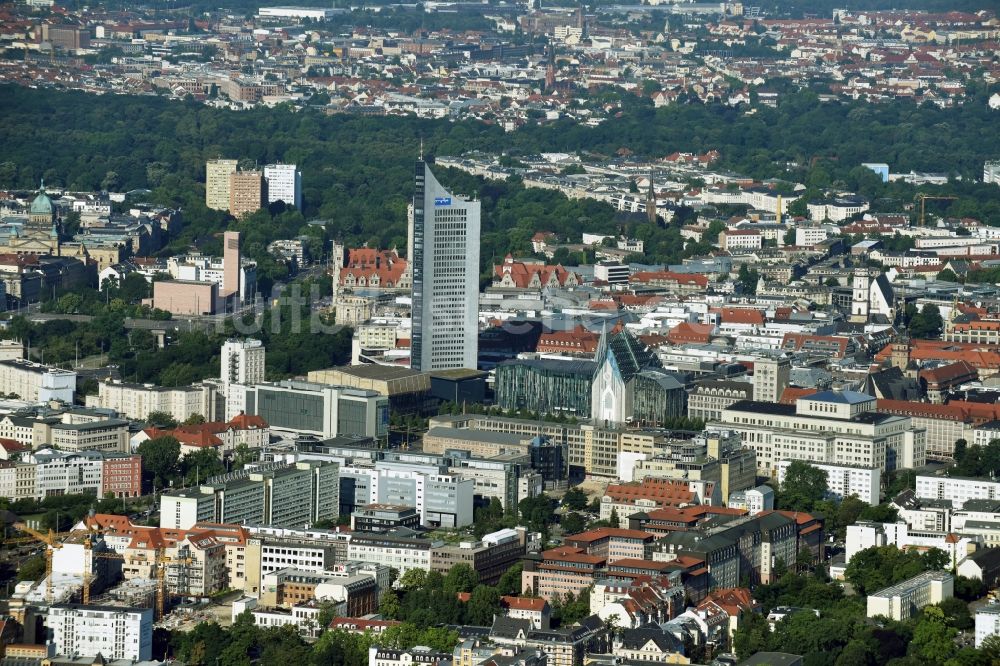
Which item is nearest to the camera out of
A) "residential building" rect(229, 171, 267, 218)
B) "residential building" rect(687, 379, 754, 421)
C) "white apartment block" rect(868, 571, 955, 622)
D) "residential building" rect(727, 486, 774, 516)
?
"white apartment block" rect(868, 571, 955, 622)

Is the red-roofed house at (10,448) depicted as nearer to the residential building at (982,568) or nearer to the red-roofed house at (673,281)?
the residential building at (982,568)

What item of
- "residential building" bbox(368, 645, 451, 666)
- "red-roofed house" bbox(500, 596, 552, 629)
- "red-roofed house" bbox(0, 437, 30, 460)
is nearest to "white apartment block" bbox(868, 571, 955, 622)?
"red-roofed house" bbox(500, 596, 552, 629)

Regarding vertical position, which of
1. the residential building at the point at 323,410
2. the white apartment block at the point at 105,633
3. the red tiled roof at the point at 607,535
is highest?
the residential building at the point at 323,410

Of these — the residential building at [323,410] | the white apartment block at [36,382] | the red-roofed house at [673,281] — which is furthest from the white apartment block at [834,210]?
the residential building at [323,410]

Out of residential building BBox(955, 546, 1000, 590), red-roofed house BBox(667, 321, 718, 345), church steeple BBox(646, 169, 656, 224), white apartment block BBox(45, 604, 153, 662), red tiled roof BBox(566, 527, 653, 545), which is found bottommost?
white apartment block BBox(45, 604, 153, 662)

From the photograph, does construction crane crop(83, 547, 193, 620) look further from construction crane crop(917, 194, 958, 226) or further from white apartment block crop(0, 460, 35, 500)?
construction crane crop(917, 194, 958, 226)

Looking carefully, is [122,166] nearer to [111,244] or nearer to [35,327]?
[111,244]

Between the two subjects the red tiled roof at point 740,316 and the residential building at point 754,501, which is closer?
the residential building at point 754,501
